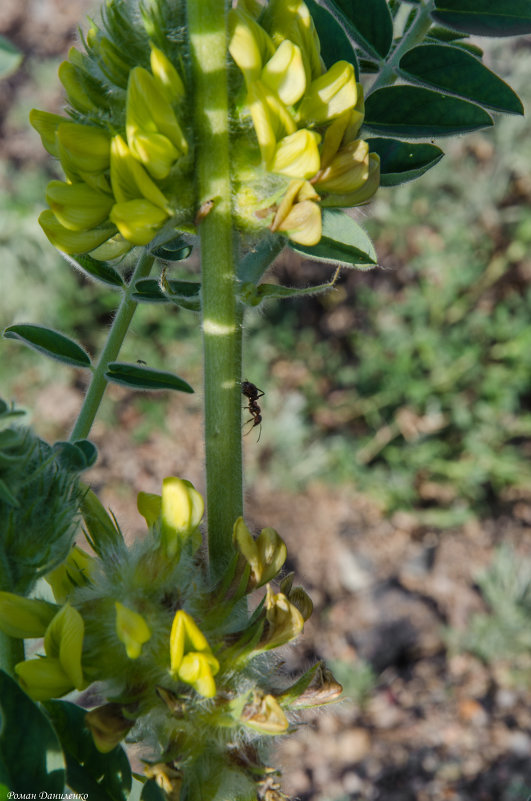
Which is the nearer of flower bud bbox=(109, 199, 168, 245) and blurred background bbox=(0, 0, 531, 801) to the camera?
flower bud bbox=(109, 199, 168, 245)

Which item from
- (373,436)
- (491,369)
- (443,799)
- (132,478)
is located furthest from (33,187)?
(443,799)

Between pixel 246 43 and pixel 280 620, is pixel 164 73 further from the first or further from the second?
pixel 280 620

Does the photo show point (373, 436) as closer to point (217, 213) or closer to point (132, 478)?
point (132, 478)

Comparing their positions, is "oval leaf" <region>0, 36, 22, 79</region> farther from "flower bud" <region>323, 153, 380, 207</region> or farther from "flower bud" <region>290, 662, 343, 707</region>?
"flower bud" <region>290, 662, 343, 707</region>

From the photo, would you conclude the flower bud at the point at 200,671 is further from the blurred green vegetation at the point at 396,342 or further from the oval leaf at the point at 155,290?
the blurred green vegetation at the point at 396,342

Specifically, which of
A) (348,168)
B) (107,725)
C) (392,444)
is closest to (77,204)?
(348,168)

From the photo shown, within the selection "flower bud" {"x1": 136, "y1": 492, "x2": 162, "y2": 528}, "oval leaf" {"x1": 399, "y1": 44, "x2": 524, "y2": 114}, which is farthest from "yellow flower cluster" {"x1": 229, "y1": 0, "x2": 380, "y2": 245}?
"flower bud" {"x1": 136, "y1": 492, "x2": 162, "y2": 528}

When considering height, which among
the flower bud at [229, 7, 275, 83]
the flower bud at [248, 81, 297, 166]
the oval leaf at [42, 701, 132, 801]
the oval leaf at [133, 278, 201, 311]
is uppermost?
the flower bud at [229, 7, 275, 83]

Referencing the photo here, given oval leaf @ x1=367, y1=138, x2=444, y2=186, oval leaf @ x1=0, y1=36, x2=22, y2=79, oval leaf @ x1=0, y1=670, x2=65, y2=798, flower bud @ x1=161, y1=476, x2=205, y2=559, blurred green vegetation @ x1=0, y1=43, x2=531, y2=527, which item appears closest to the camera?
Result: oval leaf @ x1=0, y1=36, x2=22, y2=79
